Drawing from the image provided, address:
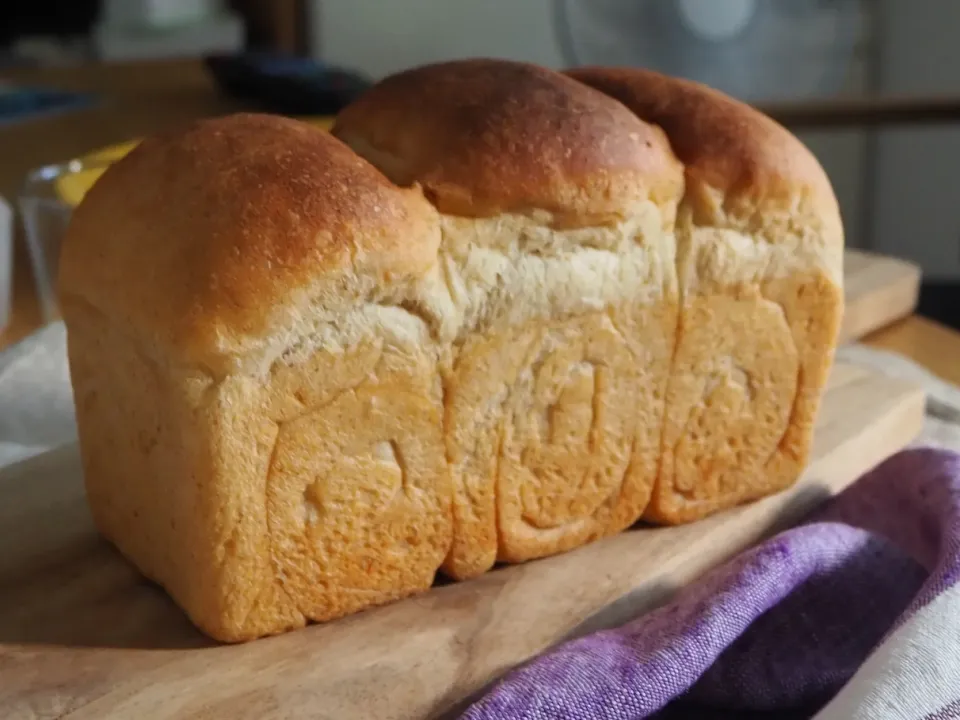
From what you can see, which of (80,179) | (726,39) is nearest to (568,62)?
(726,39)

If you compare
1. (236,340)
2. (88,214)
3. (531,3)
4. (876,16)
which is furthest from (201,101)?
(236,340)

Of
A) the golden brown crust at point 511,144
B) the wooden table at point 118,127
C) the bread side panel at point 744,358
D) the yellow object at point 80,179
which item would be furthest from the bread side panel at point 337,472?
the wooden table at point 118,127

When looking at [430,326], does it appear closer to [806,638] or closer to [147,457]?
[147,457]

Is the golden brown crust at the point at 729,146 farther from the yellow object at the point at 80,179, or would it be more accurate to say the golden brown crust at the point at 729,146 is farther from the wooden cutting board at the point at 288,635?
the yellow object at the point at 80,179

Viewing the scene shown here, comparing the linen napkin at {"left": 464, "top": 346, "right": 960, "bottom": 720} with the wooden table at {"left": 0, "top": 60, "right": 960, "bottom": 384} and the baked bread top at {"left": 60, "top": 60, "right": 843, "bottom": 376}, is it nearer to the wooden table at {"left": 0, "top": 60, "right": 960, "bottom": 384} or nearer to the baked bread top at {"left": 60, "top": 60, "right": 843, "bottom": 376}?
the baked bread top at {"left": 60, "top": 60, "right": 843, "bottom": 376}

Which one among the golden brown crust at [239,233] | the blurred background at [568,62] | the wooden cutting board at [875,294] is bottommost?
the wooden cutting board at [875,294]

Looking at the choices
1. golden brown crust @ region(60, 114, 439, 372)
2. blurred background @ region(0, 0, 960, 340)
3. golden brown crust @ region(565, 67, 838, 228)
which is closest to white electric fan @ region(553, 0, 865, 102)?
blurred background @ region(0, 0, 960, 340)
